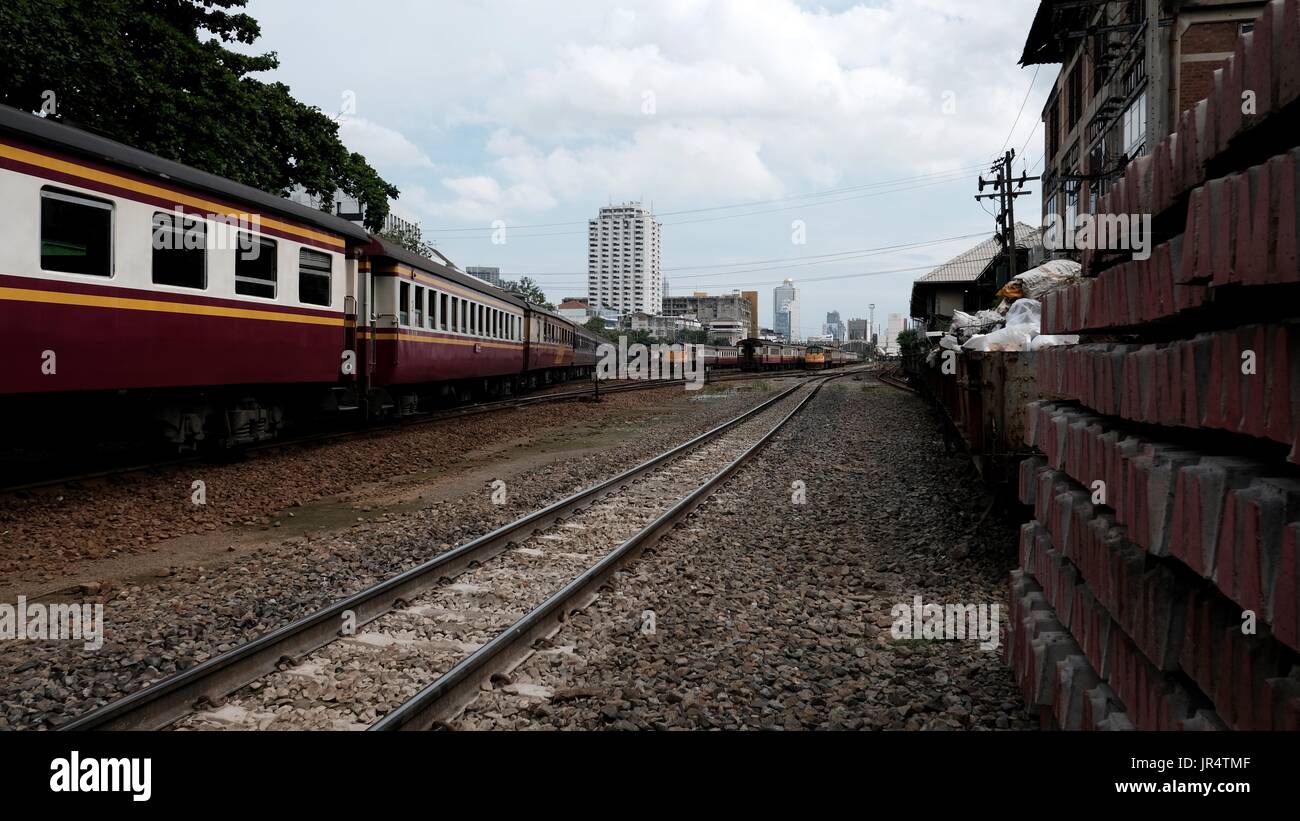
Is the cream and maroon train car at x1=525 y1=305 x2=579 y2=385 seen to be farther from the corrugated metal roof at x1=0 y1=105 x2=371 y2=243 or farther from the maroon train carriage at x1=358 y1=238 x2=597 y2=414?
the corrugated metal roof at x1=0 y1=105 x2=371 y2=243

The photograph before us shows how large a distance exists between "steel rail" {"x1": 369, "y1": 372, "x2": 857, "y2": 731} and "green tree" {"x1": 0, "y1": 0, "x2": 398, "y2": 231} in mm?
10458

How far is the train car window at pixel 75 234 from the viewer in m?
7.02

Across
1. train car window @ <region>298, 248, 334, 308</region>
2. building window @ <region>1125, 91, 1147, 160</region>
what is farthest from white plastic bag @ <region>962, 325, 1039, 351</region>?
building window @ <region>1125, 91, 1147, 160</region>

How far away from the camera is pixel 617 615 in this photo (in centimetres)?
513

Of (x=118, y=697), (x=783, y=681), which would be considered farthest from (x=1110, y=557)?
(x=118, y=697)

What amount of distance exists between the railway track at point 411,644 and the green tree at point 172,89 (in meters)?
9.70

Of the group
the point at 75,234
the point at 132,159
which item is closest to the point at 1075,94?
the point at 132,159

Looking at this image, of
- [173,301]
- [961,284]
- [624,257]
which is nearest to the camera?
[173,301]

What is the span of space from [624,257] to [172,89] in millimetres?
121045

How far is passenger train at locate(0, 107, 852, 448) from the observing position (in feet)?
22.7

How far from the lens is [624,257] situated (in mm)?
137375

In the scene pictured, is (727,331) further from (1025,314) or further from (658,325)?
(1025,314)

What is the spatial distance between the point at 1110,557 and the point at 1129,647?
0.99ft
